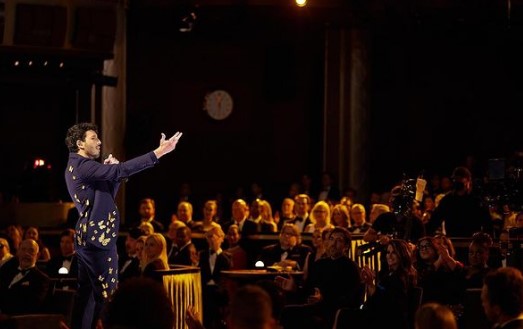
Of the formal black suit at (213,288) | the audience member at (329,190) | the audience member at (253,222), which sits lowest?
the formal black suit at (213,288)

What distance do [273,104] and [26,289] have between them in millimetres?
9782

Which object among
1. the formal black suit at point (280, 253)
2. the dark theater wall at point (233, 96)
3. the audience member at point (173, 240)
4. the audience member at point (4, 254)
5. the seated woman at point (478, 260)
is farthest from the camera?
the dark theater wall at point (233, 96)

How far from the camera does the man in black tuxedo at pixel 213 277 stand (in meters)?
9.78

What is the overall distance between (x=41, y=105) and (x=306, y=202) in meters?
5.98

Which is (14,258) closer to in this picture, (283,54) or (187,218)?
(187,218)

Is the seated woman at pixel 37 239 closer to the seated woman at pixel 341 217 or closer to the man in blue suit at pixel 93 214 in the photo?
the seated woman at pixel 341 217

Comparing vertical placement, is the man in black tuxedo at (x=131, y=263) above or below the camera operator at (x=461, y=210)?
below

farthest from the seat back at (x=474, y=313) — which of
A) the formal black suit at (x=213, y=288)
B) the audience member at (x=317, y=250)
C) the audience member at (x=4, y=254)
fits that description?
the audience member at (x=4, y=254)

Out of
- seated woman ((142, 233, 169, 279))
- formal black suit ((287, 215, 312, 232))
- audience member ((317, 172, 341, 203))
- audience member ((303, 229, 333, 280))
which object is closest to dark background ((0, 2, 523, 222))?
audience member ((317, 172, 341, 203))

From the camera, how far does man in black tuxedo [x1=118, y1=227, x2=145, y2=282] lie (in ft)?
29.4

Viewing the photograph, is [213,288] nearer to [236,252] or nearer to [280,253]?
[236,252]

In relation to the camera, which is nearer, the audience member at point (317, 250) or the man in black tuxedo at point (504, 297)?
the man in black tuxedo at point (504, 297)

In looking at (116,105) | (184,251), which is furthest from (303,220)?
(116,105)

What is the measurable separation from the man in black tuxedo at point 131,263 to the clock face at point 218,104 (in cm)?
710
